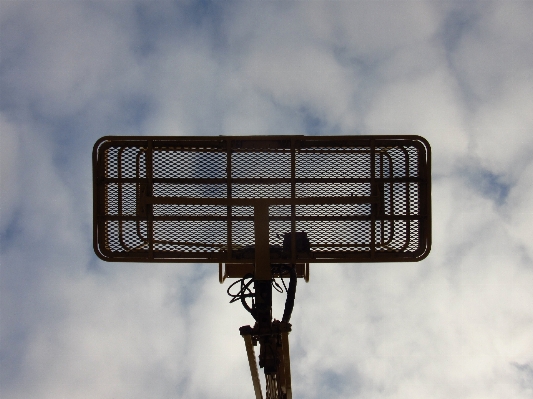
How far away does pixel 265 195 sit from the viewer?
4.26m

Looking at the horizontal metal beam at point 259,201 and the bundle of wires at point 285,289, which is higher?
the horizontal metal beam at point 259,201

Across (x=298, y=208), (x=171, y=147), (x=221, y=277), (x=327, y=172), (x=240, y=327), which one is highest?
(x=171, y=147)

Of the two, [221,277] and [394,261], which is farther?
[221,277]

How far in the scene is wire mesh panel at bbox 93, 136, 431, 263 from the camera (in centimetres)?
412

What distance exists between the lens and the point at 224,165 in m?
4.17

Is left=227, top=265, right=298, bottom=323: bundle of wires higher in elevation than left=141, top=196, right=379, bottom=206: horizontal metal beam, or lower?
lower

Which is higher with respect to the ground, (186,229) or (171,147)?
(171,147)

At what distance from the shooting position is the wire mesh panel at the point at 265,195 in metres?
4.12

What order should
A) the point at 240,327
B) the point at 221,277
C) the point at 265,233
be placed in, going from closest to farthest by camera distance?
1. the point at 265,233
2. the point at 240,327
3. the point at 221,277

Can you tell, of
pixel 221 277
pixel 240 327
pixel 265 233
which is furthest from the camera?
pixel 221 277

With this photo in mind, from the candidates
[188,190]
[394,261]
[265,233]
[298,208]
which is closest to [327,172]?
[298,208]
